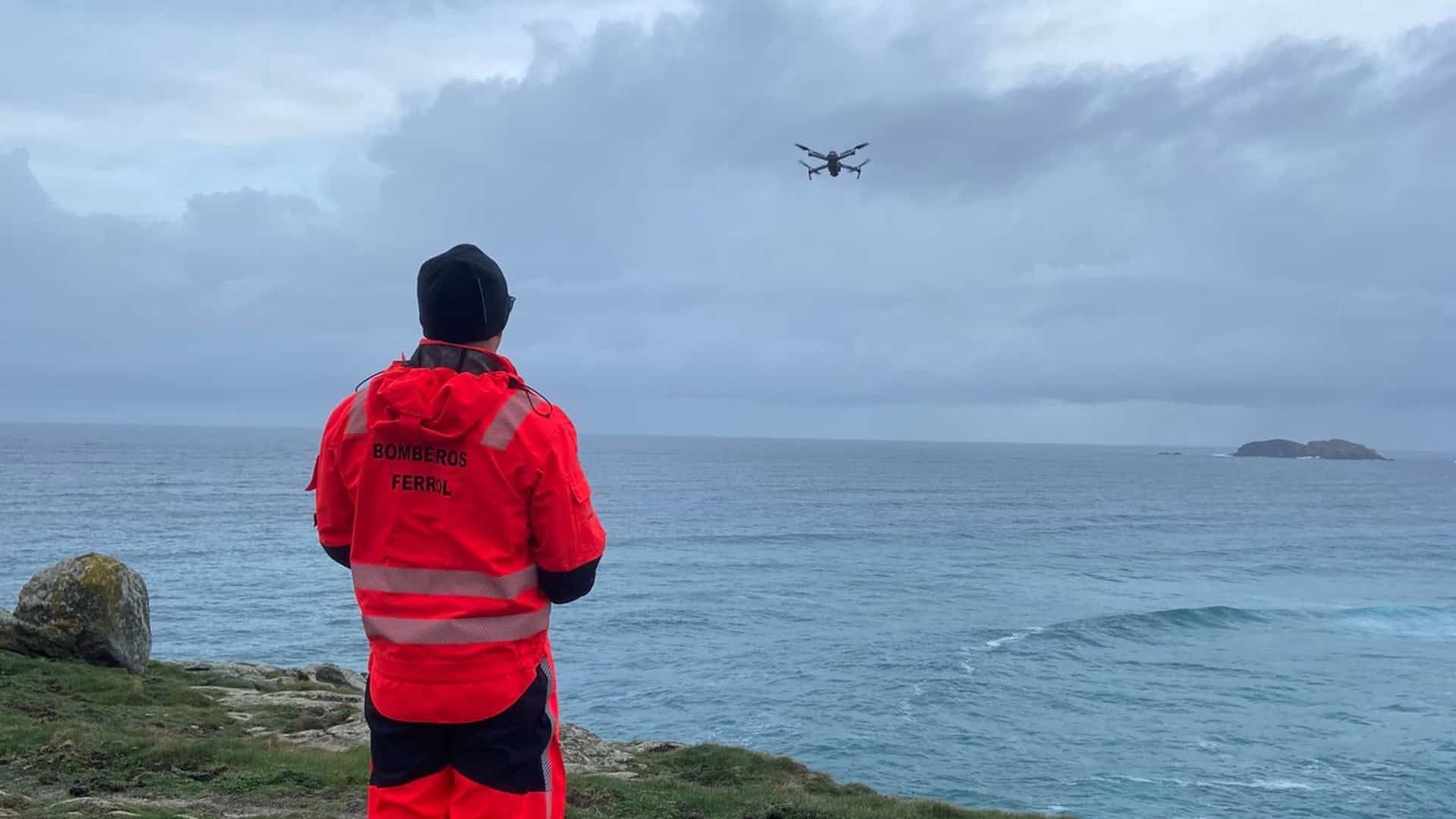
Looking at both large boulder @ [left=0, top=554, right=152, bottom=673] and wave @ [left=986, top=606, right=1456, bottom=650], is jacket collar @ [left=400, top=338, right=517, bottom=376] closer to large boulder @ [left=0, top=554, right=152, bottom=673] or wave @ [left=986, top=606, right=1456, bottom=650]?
large boulder @ [left=0, top=554, right=152, bottom=673]

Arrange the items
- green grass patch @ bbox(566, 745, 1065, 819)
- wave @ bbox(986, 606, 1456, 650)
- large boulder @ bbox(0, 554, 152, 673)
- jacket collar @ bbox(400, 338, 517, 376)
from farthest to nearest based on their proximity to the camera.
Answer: wave @ bbox(986, 606, 1456, 650), large boulder @ bbox(0, 554, 152, 673), green grass patch @ bbox(566, 745, 1065, 819), jacket collar @ bbox(400, 338, 517, 376)

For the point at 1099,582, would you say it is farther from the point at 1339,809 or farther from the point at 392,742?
the point at 392,742

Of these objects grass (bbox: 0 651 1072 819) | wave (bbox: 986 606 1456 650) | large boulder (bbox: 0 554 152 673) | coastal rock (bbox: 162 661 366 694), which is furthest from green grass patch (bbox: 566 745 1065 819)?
wave (bbox: 986 606 1456 650)

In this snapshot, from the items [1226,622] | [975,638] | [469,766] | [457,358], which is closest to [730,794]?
[469,766]

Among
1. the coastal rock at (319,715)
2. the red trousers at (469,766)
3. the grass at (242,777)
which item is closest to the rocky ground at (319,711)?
the coastal rock at (319,715)

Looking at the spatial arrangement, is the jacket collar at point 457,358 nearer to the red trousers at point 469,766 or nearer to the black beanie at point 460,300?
the black beanie at point 460,300
